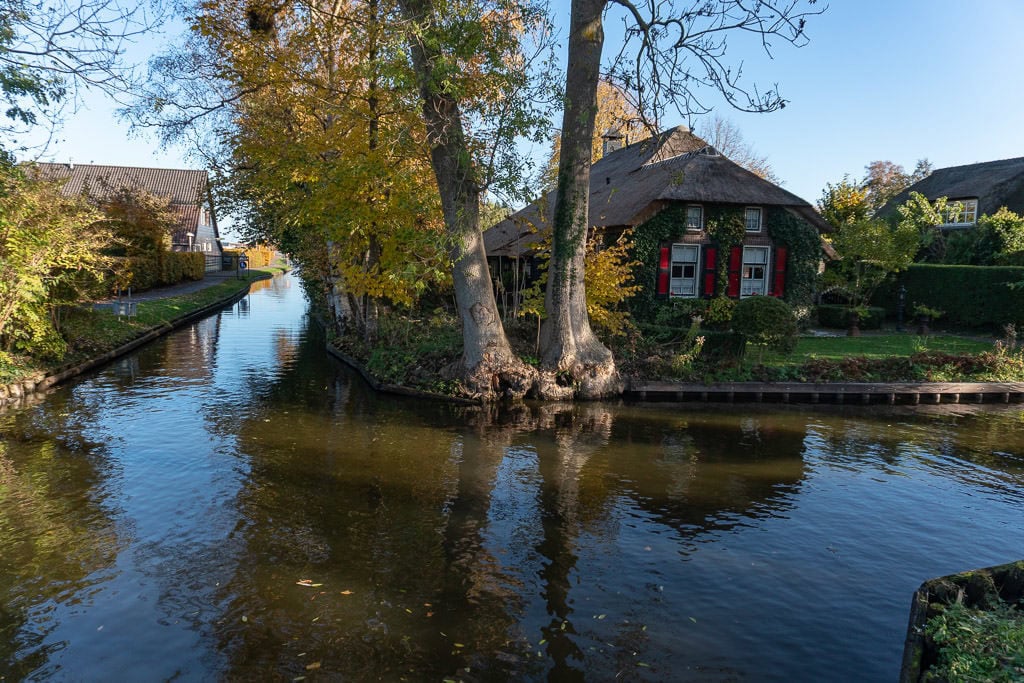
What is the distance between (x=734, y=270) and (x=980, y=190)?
1959cm

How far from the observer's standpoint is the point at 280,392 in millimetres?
16578

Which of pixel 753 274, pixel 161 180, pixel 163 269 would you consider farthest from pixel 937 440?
pixel 161 180

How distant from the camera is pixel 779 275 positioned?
83.0 ft

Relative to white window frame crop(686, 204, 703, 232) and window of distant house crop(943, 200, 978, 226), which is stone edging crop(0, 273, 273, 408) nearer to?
white window frame crop(686, 204, 703, 232)

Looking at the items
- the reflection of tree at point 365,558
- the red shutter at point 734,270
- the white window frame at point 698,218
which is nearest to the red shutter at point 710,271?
the red shutter at point 734,270

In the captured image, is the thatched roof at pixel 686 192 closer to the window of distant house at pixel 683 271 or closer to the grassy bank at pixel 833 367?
the window of distant house at pixel 683 271

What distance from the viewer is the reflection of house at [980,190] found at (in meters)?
34.9

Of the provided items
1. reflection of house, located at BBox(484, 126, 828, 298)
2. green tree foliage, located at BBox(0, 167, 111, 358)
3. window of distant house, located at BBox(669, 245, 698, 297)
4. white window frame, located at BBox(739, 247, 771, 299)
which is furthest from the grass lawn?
green tree foliage, located at BBox(0, 167, 111, 358)

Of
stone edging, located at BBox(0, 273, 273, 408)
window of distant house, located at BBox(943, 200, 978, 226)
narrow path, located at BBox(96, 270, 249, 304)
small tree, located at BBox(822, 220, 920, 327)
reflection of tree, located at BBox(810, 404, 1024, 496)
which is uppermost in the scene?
window of distant house, located at BBox(943, 200, 978, 226)

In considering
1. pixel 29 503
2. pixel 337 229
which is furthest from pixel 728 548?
pixel 337 229

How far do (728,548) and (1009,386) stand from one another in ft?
44.6

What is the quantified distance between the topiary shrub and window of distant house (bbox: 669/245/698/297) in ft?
23.3

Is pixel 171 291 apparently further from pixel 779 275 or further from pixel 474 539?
pixel 474 539

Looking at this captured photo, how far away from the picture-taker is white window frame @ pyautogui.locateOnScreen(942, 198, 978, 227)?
35484 mm
